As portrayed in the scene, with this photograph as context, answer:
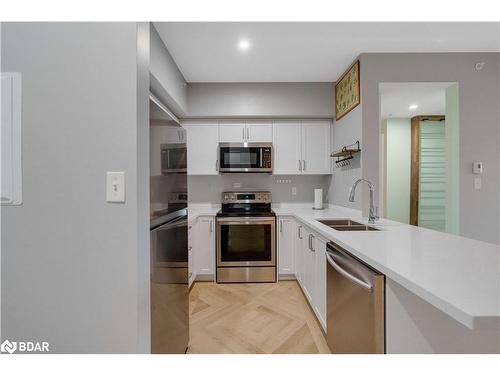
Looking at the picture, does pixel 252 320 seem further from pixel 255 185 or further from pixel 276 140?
pixel 276 140

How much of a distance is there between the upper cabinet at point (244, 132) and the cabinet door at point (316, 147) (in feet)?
1.61

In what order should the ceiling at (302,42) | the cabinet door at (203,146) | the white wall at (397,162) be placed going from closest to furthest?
the ceiling at (302,42)
the cabinet door at (203,146)
the white wall at (397,162)

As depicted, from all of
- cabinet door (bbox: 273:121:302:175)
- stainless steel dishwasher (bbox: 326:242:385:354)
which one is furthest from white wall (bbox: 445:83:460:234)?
stainless steel dishwasher (bbox: 326:242:385:354)

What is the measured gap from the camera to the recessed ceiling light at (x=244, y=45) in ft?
6.64

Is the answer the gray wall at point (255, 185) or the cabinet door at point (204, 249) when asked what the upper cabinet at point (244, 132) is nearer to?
the gray wall at point (255, 185)

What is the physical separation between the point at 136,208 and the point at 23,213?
0.46 metres

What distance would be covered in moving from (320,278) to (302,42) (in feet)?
6.67

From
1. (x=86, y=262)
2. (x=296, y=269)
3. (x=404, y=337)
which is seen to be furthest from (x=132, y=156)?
(x=296, y=269)

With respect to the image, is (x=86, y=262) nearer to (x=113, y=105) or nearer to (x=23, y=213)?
(x=23, y=213)

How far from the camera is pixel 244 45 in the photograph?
2.08 metres

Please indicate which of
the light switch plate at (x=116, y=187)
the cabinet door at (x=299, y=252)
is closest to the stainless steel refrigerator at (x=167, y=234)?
the light switch plate at (x=116, y=187)

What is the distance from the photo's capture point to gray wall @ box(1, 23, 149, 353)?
895 mm

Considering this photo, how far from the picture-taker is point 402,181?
405 cm

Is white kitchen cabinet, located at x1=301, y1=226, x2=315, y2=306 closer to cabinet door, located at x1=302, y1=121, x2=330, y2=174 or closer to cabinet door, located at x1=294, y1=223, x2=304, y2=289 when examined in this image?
cabinet door, located at x1=294, y1=223, x2=304, y2=289
